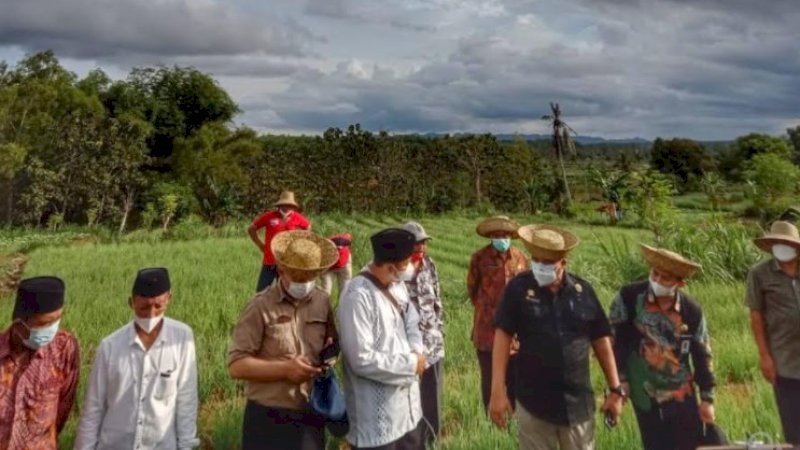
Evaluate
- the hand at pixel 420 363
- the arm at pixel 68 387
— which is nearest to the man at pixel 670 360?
the hand at pixel 420 363

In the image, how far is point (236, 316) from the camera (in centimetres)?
852

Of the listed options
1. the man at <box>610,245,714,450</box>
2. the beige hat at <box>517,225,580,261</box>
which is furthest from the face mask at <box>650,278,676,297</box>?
the beige hat at <box>517,225,580,261</box>

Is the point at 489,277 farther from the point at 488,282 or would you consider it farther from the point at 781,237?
the point at 781,237

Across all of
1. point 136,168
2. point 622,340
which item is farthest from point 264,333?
point 136,168

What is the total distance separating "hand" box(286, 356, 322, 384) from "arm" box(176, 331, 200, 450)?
475mm

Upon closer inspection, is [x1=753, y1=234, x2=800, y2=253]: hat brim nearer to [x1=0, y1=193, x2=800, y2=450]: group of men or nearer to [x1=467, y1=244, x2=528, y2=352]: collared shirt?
[x1=0, y1=193, x2=800, y2=450]: group of men

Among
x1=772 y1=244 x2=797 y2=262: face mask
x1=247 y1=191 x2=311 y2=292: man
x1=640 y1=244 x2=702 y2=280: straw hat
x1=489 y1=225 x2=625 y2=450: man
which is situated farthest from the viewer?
x1=247 y1=191 x2=311 y2=292: man

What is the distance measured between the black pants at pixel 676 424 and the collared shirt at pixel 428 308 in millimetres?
1434

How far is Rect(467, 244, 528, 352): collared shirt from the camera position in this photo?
512 cm

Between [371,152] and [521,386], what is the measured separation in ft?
103

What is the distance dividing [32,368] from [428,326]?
7.70ft

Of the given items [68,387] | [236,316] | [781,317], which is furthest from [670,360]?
[236,316]

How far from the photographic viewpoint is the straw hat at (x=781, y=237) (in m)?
4.03

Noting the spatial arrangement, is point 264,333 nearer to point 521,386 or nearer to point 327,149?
point 521,386
